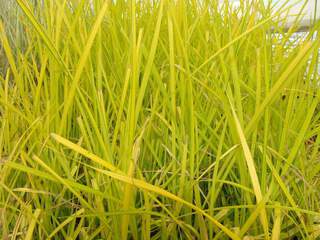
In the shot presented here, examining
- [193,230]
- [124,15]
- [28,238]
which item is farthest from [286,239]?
[124,15]

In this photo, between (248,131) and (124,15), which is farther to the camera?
(124,15)

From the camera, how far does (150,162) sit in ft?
1.65

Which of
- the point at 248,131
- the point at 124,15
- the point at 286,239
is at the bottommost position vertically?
the point at 286,239

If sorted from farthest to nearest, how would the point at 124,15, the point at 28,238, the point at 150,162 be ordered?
the point at 124,15
the point at 150,162
the point at 28,238

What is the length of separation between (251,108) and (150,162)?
134mm

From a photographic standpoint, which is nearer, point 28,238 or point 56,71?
point 28,238

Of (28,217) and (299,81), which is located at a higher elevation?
(299,81)

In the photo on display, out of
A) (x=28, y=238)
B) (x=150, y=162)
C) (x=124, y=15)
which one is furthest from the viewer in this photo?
(x=124, y=15)

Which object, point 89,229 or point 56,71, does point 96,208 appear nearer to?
point 89,229

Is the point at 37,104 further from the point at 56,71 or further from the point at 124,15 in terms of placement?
the point at 124,15

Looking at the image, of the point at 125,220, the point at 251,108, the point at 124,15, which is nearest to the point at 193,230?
the point at 125,220

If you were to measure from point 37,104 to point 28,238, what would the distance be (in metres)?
0.18

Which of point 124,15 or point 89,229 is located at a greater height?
point 124,15

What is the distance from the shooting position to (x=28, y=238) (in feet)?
1.21
